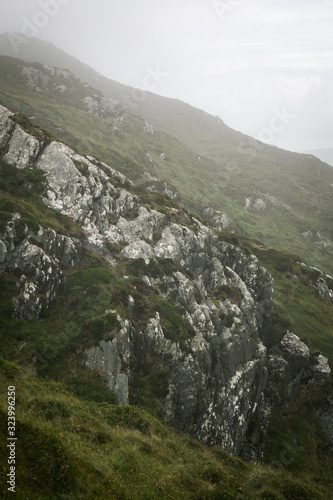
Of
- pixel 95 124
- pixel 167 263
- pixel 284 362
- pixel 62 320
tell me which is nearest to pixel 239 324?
pixel 284 362

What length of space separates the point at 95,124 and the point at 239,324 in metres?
85.1

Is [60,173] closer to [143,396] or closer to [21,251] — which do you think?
[21,251]

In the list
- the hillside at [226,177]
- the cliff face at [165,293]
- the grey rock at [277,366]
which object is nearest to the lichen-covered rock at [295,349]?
the grey rock at [277,366]

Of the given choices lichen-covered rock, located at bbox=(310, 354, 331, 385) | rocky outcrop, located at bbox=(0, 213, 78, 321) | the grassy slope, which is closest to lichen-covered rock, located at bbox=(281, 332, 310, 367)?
lichen-covered rock, located at bbox=(310, 354, 331, 385)

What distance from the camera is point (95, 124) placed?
9288 cm

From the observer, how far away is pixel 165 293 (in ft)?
109

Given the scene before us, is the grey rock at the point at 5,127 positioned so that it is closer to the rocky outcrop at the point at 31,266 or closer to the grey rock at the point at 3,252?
the rocky outcrop at the point at 31,266

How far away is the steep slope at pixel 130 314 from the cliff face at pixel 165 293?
157mm

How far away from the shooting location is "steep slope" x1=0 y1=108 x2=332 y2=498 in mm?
20891

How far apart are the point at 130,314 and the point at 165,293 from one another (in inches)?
267

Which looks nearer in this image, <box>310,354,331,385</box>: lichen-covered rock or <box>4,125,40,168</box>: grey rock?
<box>4,125,40,168</box>: grey rock

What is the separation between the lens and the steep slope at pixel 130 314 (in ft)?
68.5

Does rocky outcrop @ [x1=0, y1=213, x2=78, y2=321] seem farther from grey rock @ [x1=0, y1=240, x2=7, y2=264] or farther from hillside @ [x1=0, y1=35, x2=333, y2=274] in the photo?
hillside @ [x1=0, y1=35, x2=333, y2=274]

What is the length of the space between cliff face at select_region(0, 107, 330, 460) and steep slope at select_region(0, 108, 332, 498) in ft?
0.51
